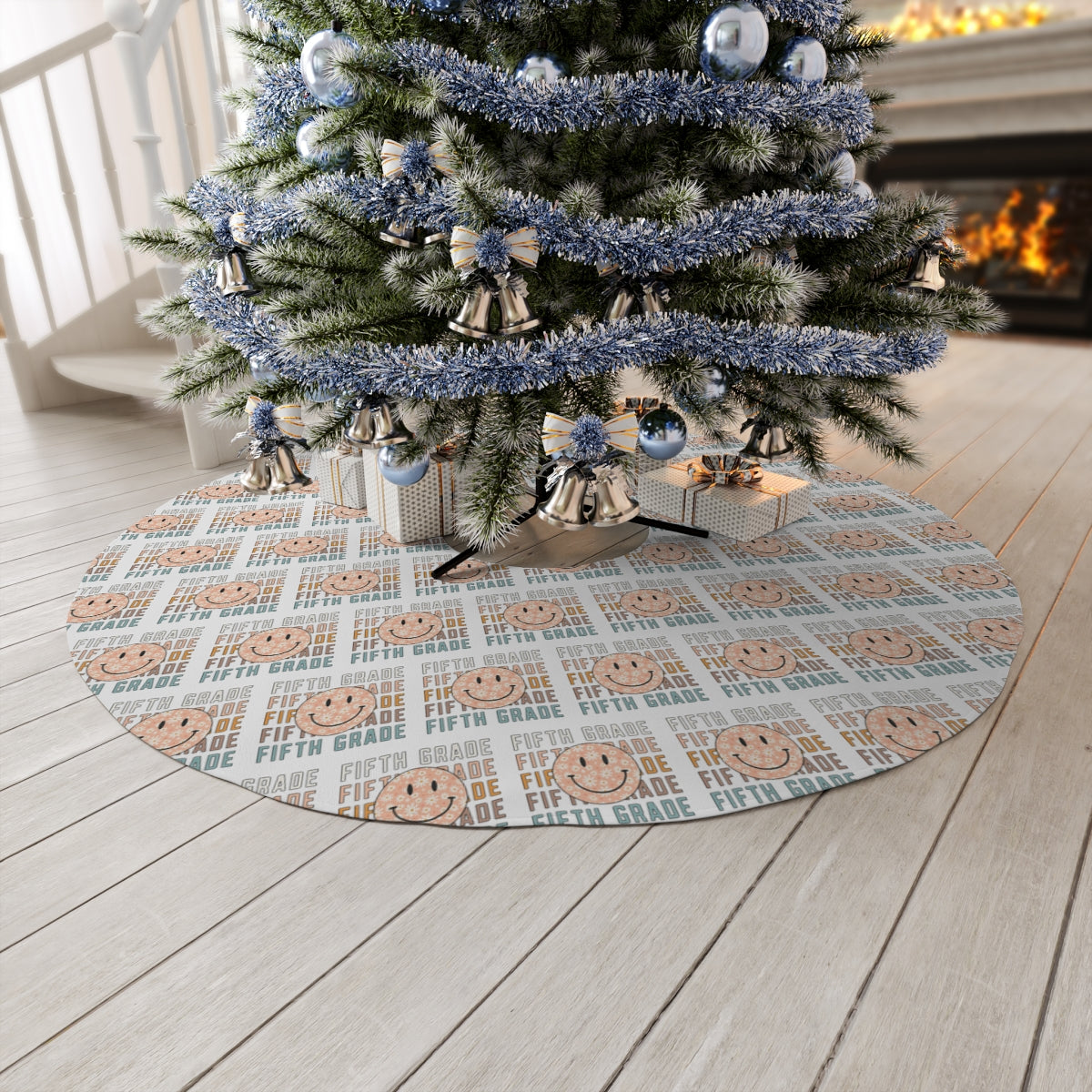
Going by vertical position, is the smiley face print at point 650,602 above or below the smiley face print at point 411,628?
below

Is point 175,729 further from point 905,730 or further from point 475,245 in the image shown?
point 905,730

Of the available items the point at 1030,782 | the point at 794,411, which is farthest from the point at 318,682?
the point at 1030,782

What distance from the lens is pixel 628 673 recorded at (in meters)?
1.08

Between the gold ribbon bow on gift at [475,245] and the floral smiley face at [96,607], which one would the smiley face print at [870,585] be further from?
the floral smiley face at [96,607]

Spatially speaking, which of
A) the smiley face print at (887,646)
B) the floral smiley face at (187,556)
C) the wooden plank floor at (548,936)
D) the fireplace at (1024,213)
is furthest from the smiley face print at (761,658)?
the fireplace at (1024,213)

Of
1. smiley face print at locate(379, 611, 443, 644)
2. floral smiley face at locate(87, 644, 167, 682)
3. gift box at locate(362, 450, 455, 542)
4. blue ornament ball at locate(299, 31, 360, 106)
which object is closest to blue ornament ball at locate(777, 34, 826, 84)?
blue ornament ball at locate(299, 31, 360, 106)

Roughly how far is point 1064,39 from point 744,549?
3.52 metres

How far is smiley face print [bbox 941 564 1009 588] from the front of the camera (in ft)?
4.44

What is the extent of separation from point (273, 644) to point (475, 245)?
2.12 feet

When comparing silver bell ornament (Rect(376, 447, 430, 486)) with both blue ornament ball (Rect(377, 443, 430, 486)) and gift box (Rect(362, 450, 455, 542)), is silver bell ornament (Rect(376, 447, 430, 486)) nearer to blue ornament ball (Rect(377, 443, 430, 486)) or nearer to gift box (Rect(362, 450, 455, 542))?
blue ornament ball (Rect(377, 443, 430, 486))

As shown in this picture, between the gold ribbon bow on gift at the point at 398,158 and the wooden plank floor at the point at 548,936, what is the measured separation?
0.73 meters

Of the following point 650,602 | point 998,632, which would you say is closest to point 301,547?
point 650,602

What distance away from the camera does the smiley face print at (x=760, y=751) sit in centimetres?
90

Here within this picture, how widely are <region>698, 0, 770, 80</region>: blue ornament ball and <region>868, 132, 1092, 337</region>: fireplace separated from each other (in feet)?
11.3
